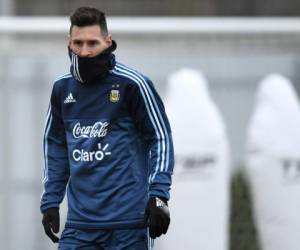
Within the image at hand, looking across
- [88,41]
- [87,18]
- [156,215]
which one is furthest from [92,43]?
[156,215]

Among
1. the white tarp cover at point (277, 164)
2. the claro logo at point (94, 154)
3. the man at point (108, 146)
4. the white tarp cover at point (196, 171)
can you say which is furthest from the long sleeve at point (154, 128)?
the white tarp cover at point (277, 164)

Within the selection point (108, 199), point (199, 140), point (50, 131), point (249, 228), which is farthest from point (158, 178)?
point (249, 228)

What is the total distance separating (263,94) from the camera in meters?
8.43

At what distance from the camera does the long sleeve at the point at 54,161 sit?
5430 millimetres

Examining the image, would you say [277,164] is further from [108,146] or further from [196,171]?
[108,146]

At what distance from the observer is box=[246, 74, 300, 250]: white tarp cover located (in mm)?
8266

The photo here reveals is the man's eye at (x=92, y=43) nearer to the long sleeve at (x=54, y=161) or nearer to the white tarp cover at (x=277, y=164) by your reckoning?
the long sleeve at (x=54, y=161)

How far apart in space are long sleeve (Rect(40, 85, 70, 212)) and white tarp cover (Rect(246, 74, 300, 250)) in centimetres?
313

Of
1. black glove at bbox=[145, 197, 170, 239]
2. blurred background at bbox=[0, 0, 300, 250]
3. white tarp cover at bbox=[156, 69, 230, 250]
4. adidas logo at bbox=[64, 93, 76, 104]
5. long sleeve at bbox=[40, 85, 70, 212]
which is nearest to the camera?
black glove at bbox=[145, 197, 170, 239]

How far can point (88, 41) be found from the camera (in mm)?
5168

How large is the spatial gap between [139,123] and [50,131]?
519 mm

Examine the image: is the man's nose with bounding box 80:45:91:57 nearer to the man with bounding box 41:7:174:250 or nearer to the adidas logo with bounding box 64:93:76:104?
the man with bounding box 41:7:174:250

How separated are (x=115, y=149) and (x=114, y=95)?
270 millimetres

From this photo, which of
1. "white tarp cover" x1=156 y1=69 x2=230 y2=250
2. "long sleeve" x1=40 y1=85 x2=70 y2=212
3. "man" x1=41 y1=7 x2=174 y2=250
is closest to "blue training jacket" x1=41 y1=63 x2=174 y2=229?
"man" x1=41 y1=7 x2=174 y2=250
